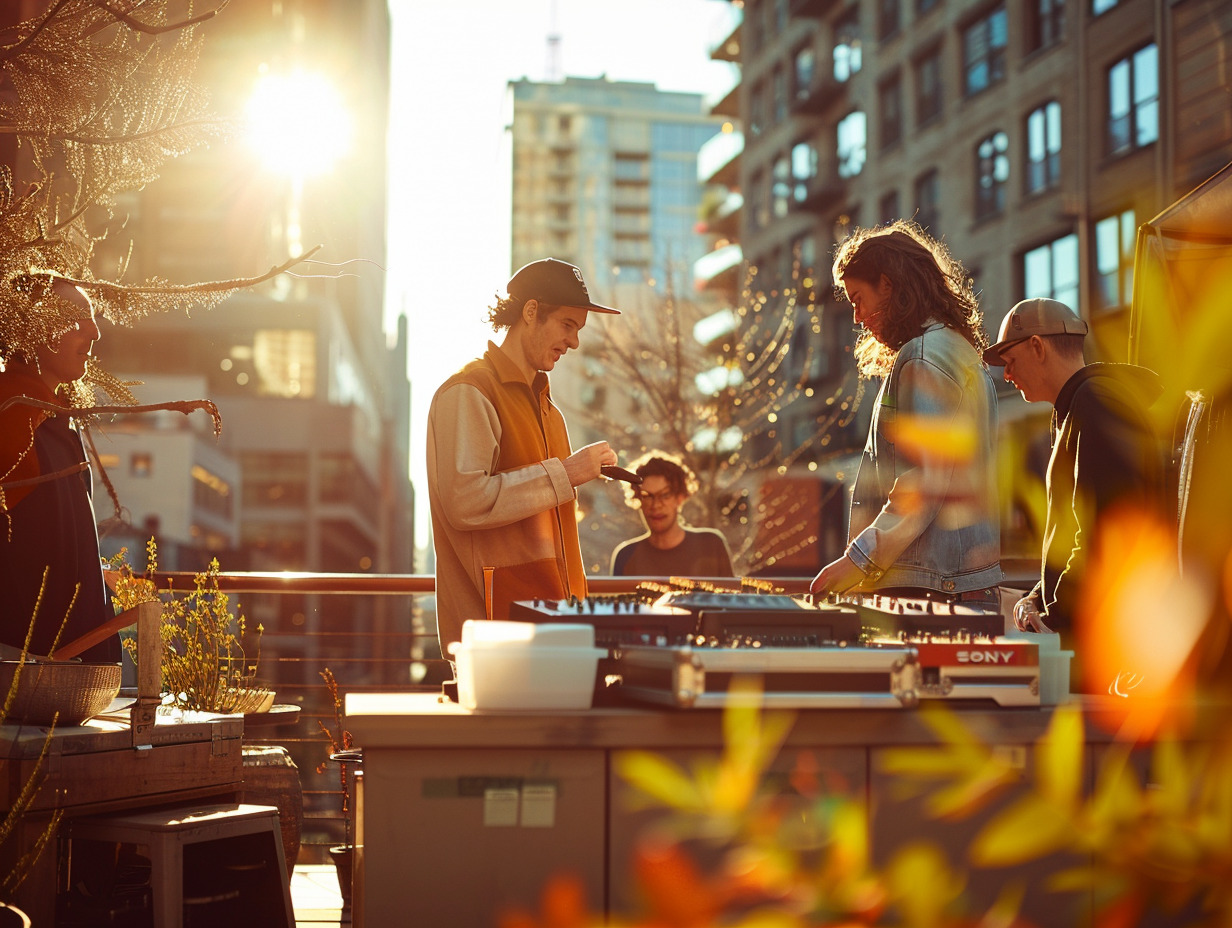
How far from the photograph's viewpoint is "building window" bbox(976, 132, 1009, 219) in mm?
23859

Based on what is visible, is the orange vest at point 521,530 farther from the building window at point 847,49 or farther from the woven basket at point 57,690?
the building window at point 847,49

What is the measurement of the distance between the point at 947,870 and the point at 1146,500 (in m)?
→ 2.24

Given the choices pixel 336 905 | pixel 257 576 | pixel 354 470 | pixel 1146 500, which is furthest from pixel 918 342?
pixel 354 470

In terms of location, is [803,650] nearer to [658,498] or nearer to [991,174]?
[658,498]

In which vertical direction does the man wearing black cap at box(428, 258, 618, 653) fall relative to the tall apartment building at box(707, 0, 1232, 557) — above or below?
below

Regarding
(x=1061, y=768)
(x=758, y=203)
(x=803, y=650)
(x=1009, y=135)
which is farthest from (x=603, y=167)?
(x=1061, y=768)

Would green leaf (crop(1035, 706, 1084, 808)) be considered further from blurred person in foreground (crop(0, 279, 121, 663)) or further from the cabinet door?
blurred person in foreground (crop(0, 279, 121, 663))

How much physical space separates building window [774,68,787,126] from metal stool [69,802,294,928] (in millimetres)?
35071

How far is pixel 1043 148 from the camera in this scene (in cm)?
2266

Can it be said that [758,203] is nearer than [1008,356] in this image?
No

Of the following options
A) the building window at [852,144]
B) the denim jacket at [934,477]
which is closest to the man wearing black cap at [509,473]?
the denim jacket at [934,477]

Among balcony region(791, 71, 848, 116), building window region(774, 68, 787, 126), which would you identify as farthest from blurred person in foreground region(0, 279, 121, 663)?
building window region(774, 68, 787, 126)

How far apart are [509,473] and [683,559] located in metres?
3.56

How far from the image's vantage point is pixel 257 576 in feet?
17.9
